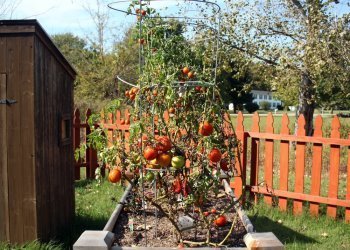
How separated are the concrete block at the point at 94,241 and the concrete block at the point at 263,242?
37.8 inches

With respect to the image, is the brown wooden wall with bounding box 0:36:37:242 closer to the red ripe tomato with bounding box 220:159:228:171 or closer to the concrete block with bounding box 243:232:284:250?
the red ripe tomato with bounding box 220:159:228:171

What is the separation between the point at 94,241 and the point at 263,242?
1117 mm

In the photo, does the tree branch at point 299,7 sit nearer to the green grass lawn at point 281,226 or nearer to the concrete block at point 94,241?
the green grass lawn at point 281,226

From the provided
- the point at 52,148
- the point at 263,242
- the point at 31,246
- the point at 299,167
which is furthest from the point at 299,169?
the point at 31,246

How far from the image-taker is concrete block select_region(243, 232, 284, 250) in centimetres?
262

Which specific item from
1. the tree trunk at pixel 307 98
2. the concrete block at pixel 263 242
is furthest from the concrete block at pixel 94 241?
the tree trunk at pixel 307 98

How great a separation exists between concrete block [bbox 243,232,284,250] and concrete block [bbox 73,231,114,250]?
0.96m

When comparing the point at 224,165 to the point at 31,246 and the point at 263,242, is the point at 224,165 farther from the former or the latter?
the point at 31,246

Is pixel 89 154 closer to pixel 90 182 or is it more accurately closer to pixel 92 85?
pixel 90 182

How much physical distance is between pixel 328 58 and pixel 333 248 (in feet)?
15.3

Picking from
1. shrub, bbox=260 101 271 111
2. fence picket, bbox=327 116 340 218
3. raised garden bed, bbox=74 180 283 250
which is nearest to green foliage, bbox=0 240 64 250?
raised garden bed, bbox=74 180 283 250

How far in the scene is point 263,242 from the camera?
8.77ft

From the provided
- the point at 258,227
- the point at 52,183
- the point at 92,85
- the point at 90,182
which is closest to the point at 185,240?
the point at 52,183

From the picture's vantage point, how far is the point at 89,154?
8.18m
